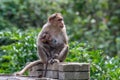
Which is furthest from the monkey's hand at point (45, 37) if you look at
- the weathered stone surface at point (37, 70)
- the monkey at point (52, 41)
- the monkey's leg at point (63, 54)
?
the weathered stone surface at point (37, 70)

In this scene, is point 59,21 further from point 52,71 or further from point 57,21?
point 52,71

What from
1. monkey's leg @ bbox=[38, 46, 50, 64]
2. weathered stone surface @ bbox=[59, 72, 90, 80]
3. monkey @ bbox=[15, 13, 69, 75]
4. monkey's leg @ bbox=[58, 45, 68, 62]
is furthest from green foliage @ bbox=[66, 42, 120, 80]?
weathered stone surface @ bbox=[59, 72, 90, 80]

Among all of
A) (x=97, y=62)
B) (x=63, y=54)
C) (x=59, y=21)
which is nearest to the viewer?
(x=63, y=54)

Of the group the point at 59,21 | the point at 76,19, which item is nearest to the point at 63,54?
the point at 59,21

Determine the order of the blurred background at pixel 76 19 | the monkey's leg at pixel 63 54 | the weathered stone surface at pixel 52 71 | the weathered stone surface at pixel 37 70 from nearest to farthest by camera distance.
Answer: the weathered stone surface at pixel 52 71, the monkey's leg at pixel 63 54, the weathered stone surface at pixel 37 70, the blurred background at pixel 76 19

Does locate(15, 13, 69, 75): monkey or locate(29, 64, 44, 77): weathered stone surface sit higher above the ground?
locate(15, 13, 69, 75): monkey

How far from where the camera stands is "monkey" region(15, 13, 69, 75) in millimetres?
9578

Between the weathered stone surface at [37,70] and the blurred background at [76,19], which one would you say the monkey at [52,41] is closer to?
the weathered stone surface at [37,70]

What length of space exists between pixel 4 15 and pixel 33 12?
1036mm

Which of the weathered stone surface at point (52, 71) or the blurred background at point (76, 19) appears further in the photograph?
the blurred background at point (76, 19)

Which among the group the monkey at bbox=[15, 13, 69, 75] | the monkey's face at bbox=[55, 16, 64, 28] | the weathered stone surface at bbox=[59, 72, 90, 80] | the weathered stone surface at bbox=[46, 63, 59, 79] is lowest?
the weathered stone surface at bbox=[59, 72, 90, 80]

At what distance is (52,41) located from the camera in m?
9.74

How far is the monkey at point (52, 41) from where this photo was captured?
31.4ft

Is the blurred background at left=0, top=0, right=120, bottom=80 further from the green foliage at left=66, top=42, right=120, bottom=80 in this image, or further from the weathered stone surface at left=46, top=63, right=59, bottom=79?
the weathered stone surface at left=46, top=63, right=59, bottom=79
